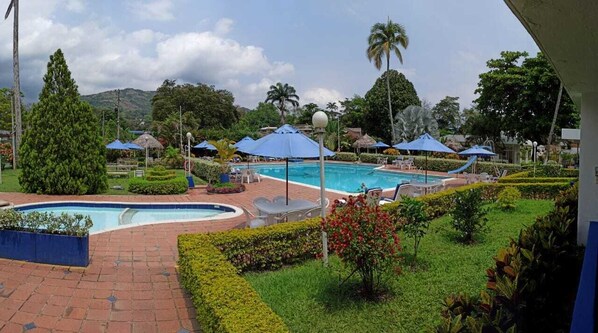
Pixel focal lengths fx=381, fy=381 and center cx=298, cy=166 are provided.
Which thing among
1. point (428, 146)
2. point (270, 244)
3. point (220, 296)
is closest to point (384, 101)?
point (428, 146)

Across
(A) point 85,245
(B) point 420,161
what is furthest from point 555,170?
(A) point 85,245

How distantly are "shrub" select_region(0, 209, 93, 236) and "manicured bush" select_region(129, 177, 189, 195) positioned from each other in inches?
307

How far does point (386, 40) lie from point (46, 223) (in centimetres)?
Answer: 3389

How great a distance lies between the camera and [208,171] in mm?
17844

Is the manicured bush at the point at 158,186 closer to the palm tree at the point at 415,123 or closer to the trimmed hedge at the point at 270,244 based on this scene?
the trimmed hedge at the point at 270,244

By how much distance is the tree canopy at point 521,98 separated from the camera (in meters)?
26.7

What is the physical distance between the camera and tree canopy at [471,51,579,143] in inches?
1049

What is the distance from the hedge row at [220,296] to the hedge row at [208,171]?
1158cm

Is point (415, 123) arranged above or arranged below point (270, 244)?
above

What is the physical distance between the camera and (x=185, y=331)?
13.5 feet

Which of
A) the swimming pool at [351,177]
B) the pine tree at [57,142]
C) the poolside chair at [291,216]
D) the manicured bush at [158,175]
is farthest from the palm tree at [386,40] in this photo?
the poolside chair at [291,216]

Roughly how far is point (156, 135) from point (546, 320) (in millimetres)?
38383

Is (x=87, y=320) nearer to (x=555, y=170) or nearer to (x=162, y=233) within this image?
(x=162, y=233)

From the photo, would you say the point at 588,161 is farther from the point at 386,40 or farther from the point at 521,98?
the point at 386,40
